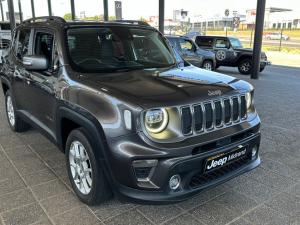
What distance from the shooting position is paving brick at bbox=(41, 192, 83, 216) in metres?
3.14

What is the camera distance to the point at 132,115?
2.58 metres

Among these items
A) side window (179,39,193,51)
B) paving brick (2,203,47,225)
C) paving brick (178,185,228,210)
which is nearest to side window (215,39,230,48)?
side window (179,39,193,51)

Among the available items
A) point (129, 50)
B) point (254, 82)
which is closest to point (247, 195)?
point (129, 50)

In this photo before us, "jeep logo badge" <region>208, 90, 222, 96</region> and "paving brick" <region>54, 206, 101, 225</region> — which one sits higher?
"jeep logo badge" <region>208, 90, 222, 96</region>

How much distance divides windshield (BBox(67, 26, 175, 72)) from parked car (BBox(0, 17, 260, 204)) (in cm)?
1

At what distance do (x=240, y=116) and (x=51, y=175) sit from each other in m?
2.23

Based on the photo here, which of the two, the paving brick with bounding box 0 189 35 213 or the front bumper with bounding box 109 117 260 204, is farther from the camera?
the paving brick with bounding box 0 189 35 213

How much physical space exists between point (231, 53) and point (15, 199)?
12703 mm

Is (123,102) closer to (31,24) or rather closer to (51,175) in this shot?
(51,175)

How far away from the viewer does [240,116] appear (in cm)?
321

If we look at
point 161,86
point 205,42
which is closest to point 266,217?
point 161,86

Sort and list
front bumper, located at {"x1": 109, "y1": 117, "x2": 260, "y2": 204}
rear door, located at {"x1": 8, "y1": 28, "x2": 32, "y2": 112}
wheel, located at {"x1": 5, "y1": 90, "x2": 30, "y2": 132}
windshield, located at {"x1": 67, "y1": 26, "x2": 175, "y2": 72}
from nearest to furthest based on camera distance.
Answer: front bumper, located at {"x1": 109, "y1": 117, "x2": 260, "y2": 204}
windshield, located at {"x1": 67, "y1": 26, "x2": 175, "y2": 72}
rear door, located at {"x1": 8, "y1": 28, "x2": 32, "y2": 112}
wheel, located at {"x1": 5, "y1": 90, "x2": 30, "y2": 132}

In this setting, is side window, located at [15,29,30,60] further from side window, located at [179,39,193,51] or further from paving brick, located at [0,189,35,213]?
side window, located at [179,39,193,51]

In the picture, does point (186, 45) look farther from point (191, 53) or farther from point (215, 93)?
point (215, 93)
